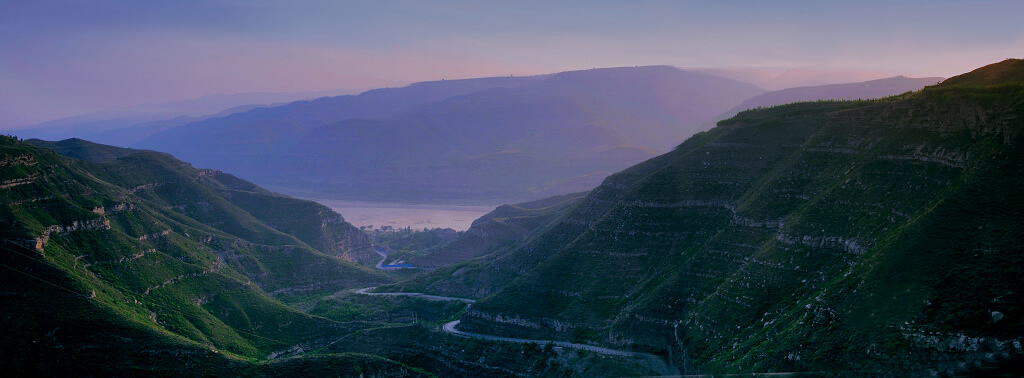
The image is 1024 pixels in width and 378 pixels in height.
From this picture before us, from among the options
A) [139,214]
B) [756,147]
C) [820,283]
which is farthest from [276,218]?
[820,283]

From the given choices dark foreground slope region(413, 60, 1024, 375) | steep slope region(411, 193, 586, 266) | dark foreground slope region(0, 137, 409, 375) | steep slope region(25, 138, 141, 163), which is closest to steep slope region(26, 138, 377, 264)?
steep slope region(25, 138, 141, 163)

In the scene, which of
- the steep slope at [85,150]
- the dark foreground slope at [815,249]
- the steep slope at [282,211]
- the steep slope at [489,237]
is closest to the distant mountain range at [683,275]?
the dark foreground slope at [815,249]

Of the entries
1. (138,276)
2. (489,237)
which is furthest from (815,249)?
(489,237)

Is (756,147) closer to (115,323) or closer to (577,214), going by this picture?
(577,214)

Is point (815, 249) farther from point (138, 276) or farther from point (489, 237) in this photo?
point (489, 237)

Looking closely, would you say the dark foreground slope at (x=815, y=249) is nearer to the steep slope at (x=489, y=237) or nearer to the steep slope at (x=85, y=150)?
the steep slope at (x=489, y=237)

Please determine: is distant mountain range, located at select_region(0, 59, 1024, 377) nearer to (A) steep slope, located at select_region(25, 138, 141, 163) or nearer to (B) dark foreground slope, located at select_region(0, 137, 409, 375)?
(B) dark foreground slope, located at select_region(0, 137, 409, 375)
